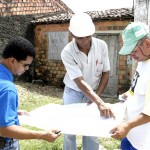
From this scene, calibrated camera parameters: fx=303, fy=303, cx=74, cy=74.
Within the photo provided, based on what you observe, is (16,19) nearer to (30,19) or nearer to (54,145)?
(30,19)

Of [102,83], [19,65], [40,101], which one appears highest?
[19,65]

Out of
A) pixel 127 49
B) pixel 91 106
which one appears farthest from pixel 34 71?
pixel 127 49

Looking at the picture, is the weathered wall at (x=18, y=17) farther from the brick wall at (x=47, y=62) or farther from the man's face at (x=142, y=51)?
the man's face at (x=142, y=51)

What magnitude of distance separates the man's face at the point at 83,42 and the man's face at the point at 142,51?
37.2 inches

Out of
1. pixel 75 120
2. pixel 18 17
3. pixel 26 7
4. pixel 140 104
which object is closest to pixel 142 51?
pixel 140 104

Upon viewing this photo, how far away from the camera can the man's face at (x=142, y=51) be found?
8.01 ft

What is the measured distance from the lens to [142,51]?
249cm

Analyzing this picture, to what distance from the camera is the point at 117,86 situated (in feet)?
36.6

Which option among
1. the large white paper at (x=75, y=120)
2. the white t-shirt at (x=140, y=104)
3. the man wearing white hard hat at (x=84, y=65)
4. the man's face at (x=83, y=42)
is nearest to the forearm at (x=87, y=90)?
the man wearing white hard hat at (x=84, y=65)

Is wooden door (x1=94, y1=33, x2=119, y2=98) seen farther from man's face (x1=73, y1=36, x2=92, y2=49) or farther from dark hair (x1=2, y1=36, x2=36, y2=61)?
dark hair (x1=2, y1=36, x2=36, y2=61)

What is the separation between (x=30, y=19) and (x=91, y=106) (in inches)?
421

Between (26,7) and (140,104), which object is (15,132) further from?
(26,7)

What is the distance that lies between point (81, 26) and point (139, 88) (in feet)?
3.64

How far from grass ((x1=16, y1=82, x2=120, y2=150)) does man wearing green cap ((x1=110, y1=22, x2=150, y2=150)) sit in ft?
8.02
